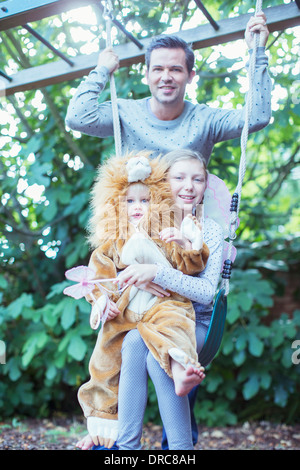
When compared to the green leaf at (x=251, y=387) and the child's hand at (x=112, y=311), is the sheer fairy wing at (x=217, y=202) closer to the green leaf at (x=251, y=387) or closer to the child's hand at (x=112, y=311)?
the child's hand at (x=112, y=311)

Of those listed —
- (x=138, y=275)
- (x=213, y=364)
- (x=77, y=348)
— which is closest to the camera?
(x=138, y=275)

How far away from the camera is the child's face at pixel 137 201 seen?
5.74ft

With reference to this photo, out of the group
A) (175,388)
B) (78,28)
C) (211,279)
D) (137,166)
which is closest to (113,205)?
(137,166)

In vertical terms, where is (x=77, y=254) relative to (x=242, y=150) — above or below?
below

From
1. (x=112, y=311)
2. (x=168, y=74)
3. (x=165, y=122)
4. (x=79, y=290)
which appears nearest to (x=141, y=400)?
(x=112, y=311)

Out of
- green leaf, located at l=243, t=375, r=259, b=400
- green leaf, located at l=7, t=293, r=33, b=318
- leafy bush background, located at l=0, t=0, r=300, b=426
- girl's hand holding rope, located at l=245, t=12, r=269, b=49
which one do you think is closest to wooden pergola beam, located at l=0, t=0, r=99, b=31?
girl's hand holding rope, located at l=245, t=12, r=269, b=49

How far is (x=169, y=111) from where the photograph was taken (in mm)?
2004

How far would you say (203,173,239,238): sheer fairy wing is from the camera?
1949 mm

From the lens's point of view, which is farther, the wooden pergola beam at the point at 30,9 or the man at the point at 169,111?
the wooden pergola beam at the point at 30,9

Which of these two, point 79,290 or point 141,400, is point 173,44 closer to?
point 79,290

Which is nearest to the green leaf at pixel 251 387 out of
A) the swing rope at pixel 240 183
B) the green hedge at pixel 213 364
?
the green hedge at pixel 213 364

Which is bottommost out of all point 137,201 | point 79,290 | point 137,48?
point 79,290

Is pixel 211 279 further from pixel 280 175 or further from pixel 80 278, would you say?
pixel 280 175

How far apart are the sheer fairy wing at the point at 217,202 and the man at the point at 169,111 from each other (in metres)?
0.16
